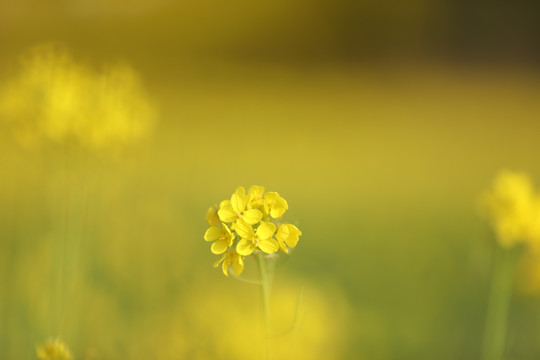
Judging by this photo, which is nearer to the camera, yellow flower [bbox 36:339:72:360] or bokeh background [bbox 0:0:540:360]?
yellow flower [bbox 36:339:72:360]

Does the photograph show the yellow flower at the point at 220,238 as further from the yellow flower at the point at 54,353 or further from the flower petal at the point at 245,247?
the yellow flower at the point at 54,353

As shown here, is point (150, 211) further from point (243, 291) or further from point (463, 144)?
point (463, 144)

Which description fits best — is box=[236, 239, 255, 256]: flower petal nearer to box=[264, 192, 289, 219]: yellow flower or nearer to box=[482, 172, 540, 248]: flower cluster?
box=[264, 192, 289, 219]: yellow flower

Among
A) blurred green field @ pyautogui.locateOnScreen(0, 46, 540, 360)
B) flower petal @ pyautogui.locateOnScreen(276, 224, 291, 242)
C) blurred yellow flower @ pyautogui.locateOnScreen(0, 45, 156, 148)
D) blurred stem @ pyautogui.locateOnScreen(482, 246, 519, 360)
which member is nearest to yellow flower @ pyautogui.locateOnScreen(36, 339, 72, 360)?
blurred green field @ pyautogui.locateOnScreen(0, 46, 540, 360)

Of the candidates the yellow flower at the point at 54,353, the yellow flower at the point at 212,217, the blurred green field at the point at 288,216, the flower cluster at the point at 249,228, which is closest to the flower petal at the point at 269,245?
the flower cluster at the point at 249,228

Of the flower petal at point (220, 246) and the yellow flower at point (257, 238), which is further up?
the yellow flower at point (257, 238)

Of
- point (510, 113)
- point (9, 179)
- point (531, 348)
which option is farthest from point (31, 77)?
point (510, 113)
